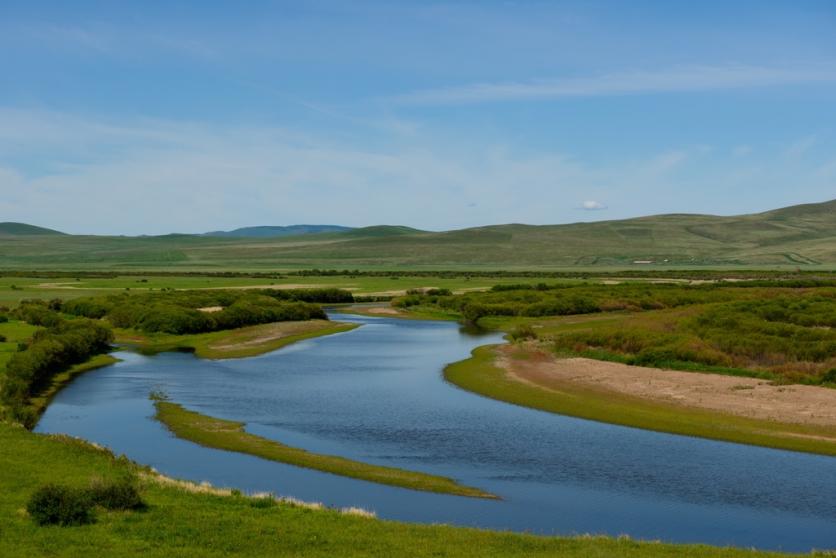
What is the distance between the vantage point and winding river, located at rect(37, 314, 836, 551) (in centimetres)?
2652

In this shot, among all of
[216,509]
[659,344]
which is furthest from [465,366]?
[216,509]

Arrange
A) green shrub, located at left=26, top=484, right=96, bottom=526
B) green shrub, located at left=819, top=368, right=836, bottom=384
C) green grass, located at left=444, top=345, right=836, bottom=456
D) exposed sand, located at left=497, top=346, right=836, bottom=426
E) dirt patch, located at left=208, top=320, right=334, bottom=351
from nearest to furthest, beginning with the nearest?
green shrub, located at left=26, top=484, right=96, bottom=526 → green grass, located at left=444, top=345, right=836, bottom=456 → exposed sand, located at left=497, top=346, right=836, bottom=426 → green shrub, located at left=819, top=368, right=836, bottom=384 → dirt patch, located at left=208, top=320, right=334, bottom=351

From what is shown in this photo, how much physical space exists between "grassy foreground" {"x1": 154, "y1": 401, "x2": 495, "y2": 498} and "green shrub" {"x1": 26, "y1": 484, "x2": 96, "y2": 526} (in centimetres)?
1136

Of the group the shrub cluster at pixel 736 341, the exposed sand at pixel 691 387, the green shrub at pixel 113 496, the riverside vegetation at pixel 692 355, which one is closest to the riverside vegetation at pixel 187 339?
the green shrub at pixel 113 496

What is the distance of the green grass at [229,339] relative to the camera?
68.7m

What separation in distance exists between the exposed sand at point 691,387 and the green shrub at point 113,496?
94.4 feet

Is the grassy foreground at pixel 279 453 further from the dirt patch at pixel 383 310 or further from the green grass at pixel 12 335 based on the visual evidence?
the dirt patch at pixel 383 310

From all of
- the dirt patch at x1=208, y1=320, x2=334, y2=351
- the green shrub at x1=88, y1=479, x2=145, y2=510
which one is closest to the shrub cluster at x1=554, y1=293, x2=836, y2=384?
the dirt patch at x1=208, y1=320, x2=334, y2=351

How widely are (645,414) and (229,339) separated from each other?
1670 inches

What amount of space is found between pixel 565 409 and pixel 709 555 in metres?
23.2

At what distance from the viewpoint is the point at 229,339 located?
245 feet

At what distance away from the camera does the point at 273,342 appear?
74.6 metres

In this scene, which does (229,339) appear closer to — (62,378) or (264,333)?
(264,333)

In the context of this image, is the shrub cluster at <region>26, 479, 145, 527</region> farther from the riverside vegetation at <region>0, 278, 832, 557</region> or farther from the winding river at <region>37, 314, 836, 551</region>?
the winding river at <region>37, 314, 836, 551</region>
